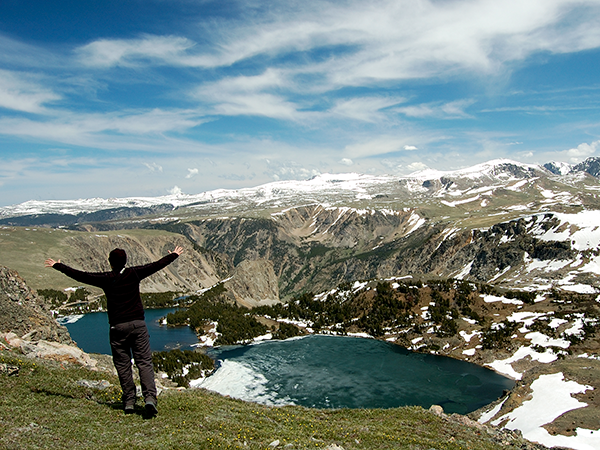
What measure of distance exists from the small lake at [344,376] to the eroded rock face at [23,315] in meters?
43.1

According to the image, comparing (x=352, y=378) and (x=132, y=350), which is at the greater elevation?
(x=132, y=350)

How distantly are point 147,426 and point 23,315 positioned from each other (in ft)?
103

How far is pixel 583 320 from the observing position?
86250 millimetres

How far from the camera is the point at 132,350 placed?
41.7 feet

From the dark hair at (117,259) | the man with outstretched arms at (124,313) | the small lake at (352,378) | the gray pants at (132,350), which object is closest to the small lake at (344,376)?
the small lake at (352,378)

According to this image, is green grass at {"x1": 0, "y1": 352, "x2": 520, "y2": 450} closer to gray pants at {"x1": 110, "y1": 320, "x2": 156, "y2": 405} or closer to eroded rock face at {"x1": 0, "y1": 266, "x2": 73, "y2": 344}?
gray pants at {"x1": 110, "y1": 320, "x2": 156, "y2": 405}

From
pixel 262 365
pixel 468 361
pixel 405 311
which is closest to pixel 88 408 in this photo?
pixel 262 365

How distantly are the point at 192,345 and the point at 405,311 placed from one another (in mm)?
75221

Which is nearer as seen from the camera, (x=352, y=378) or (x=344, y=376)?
(x=352, y=378)

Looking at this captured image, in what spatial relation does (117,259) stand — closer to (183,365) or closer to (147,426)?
(147,426)

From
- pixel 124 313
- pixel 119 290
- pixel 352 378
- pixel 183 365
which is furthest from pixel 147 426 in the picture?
pixel 183 365

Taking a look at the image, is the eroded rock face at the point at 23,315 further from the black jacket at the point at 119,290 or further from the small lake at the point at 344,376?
the small lake at the point at 344,376

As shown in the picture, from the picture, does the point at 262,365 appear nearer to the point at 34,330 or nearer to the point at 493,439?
the point at 34,330

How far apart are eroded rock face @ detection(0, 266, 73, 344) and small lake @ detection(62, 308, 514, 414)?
141ft
